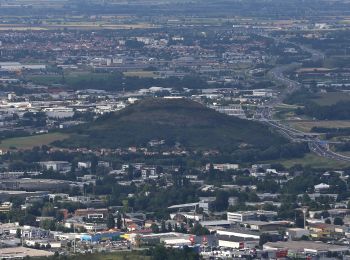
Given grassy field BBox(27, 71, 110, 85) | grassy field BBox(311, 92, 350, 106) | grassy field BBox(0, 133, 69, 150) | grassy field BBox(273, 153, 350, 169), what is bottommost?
grassy field BBox(27, 71, 110, 85)

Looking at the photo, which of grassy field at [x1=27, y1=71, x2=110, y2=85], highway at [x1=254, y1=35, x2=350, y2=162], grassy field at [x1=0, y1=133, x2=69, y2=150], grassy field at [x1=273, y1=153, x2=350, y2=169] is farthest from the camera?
grassy field at [x1=27, y1=71, x2=110, y2=85]

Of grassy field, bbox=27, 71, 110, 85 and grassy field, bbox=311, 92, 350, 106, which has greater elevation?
grassy field, bbox=311, 92, 350, 106

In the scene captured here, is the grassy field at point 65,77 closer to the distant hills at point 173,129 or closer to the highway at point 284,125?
the highway at point 284,125

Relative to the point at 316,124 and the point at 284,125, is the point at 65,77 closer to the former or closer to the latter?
the point at 316,124

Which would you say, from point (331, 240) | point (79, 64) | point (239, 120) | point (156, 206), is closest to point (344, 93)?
point (239, 120)

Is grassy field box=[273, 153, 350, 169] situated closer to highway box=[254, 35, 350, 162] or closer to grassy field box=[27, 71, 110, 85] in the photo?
highway box=[254, 35, 350, 162]

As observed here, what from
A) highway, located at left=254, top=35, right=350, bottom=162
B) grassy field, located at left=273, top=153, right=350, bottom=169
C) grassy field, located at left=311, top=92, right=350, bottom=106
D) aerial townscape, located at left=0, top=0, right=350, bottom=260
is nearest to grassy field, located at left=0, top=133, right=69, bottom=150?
aerial townscape, located at left=0, top=0, right=350, bottom=260

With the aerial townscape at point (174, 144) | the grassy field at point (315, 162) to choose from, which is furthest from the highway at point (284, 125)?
the grassy field at point (315, 162)
